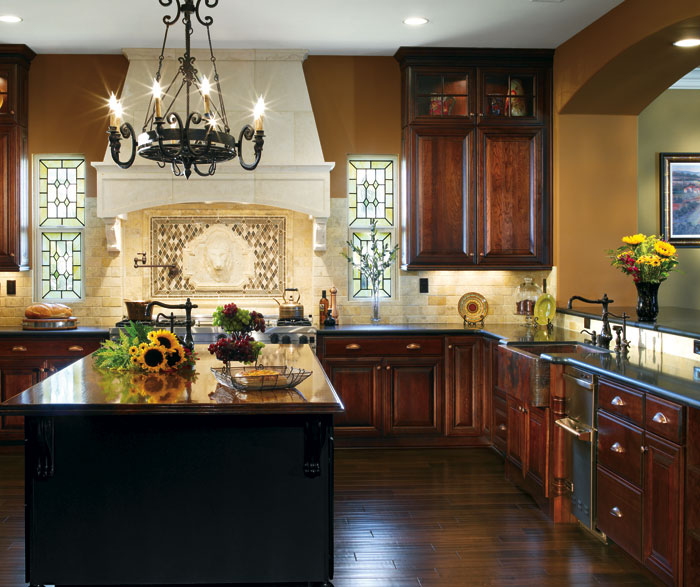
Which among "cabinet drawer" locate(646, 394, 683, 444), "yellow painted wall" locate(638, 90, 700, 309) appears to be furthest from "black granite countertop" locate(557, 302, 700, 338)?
"yellow painted wall" locate(638, 90, 700, 309)

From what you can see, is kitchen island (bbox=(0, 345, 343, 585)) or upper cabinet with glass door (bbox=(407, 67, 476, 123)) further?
upper cabinet with glass door (bbox=(407, 67, 476, 123))

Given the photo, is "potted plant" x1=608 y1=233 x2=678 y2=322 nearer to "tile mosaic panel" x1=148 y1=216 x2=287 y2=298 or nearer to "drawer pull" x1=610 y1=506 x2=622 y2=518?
"drawer pull" x1=610 y1=506 x2=622 y2=518

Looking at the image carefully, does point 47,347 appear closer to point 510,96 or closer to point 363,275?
point 363,275

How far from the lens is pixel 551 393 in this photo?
14.3 ft

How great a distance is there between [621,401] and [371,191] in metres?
3.50

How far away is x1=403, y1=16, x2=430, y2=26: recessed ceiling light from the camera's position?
5.36 meters

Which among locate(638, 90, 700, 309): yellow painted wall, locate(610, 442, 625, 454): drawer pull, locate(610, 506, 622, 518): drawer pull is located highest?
locate(638, 90, 700, 309): yellow painted wall

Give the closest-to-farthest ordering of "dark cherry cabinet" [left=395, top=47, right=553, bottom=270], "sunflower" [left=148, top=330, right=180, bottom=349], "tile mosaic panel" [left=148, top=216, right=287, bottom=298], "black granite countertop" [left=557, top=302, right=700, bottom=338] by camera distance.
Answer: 1. "sunflower" [left=148, top=330, right=180, bottom=349]
2. "black granite countertop" [left=557, top=302, right=700, bottom=338]
3. "dark cherry cabinet" [left=395, top=47, right=553, bottom=270]
4. "tile mosaic panel" [left=148, top=216, right=287, bottom=298]

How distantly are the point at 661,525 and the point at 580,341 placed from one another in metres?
1.95

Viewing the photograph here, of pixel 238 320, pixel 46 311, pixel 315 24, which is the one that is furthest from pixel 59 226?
pixel 238 320

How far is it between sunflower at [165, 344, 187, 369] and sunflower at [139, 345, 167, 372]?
0.03m

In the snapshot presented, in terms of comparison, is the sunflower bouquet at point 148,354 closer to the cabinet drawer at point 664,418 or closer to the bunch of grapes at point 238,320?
the bunch of grapes at point 238,320

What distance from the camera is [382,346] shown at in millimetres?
5887

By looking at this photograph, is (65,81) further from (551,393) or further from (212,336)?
(551,393)
